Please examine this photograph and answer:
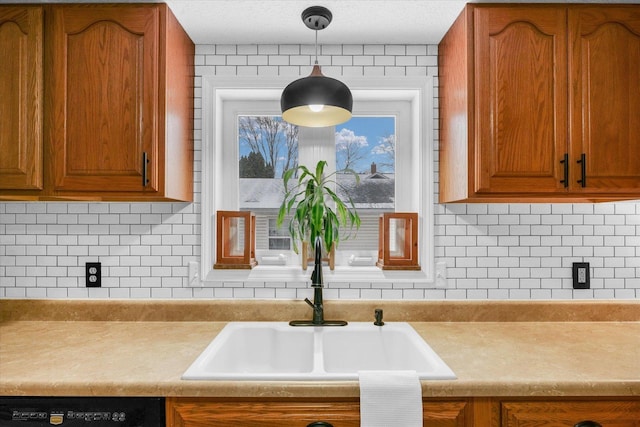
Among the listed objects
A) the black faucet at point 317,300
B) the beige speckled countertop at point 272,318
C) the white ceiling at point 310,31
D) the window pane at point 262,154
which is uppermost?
the white ceiling at point 310,31

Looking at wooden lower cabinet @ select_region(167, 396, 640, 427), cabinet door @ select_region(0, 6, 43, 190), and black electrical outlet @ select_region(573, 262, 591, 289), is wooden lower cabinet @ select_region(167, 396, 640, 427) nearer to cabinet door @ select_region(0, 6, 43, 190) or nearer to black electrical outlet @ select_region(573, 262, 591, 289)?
black electrical outlet @ select_region(573, 262, 591, 289)

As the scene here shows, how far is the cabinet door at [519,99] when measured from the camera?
4.93ft

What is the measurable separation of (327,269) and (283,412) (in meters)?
0.81

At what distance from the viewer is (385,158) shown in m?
2.05

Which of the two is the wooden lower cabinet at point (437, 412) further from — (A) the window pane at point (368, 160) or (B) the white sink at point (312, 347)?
(A) the window pane at point (368, 160)

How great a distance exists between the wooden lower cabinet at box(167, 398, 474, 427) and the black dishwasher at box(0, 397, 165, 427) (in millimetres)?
68

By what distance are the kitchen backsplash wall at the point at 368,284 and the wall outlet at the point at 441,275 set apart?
1.0 inches

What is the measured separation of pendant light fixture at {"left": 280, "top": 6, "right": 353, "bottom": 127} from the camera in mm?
1372

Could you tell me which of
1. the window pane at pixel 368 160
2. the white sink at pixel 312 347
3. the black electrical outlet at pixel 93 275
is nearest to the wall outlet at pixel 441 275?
the white sink at pixel 312 347

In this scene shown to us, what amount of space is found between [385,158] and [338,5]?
30.6 inches

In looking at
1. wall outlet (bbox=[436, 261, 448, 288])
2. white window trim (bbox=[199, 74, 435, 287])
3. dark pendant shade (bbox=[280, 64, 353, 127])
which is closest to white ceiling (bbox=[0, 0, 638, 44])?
white window trim (bbox=[199, 74, 435, 287])

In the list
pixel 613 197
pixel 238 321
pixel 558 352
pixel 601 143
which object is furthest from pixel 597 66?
pixel 238 321

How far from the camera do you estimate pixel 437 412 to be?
1.18m

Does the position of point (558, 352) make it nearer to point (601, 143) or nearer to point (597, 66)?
point (601, 143)
